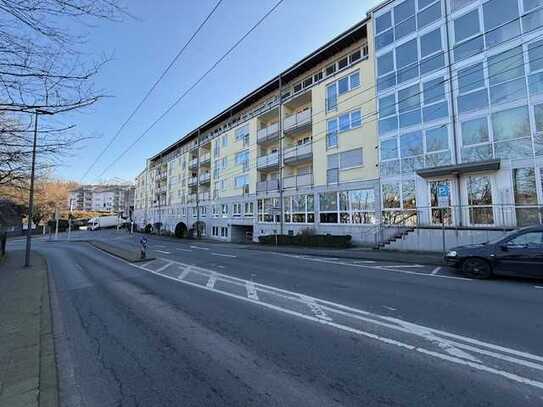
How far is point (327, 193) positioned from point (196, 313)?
1891cm

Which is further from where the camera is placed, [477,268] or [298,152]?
[298,152]

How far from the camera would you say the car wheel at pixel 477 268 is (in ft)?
31.6

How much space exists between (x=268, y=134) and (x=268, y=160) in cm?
260

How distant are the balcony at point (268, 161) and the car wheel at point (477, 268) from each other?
21.1 m

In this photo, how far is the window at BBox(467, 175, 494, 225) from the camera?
1535 centimetres

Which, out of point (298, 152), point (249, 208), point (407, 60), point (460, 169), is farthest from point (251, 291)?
point (249, 208)

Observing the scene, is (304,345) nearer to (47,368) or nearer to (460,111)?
(47,368)

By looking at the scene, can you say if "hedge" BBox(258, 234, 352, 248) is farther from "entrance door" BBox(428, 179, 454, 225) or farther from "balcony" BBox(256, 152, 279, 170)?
"balcony" BBox(256, 152, 279, 170)

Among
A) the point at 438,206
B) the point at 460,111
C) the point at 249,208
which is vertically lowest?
the point at 438,206

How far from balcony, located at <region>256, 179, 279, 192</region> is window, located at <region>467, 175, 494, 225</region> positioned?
53.2 feet

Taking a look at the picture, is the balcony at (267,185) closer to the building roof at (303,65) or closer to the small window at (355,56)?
the building roof at (303,65)

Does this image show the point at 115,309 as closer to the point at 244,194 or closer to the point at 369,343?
the point at 369,343

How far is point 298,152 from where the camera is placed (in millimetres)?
27094

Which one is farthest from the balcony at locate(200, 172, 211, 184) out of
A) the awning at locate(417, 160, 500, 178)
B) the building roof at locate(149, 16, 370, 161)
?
the awning at locate(417, 160, 500, 178)
